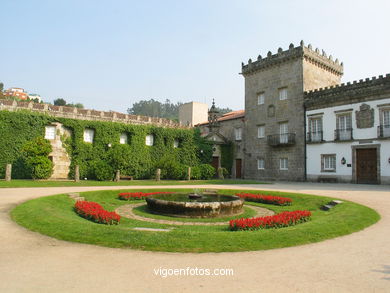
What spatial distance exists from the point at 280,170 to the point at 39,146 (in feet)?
75.7

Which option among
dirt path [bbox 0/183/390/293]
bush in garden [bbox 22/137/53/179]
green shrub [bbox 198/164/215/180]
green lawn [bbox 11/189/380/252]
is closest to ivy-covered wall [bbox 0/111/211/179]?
bush in garden [bbox 22/137/53/179]

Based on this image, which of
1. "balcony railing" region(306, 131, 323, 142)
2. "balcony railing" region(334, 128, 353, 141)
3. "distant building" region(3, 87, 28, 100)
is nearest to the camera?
"balcony railing" region(334, 128, 353, 141)

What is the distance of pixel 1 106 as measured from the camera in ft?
83.1

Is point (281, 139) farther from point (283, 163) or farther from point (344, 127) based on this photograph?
point (344, 127)

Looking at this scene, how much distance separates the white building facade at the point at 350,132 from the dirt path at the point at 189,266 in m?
20.7

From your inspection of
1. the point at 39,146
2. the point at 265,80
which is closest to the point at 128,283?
the point at 39,146

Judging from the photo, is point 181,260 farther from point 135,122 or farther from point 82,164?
point 135,122

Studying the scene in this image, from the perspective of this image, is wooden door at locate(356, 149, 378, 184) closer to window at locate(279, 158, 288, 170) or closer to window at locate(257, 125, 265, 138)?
window at locate(279, 158, 288, 170)

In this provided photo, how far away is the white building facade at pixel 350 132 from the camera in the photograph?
930 inches

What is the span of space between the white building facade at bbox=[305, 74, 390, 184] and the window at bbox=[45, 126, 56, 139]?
2400cm

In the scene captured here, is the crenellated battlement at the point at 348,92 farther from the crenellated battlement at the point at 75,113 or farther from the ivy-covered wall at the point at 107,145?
the crenellated battlement at the point at 75,113

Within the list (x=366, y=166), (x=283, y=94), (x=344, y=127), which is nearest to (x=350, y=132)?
(x=344, y=127)

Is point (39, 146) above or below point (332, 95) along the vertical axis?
below

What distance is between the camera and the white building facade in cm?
2361
